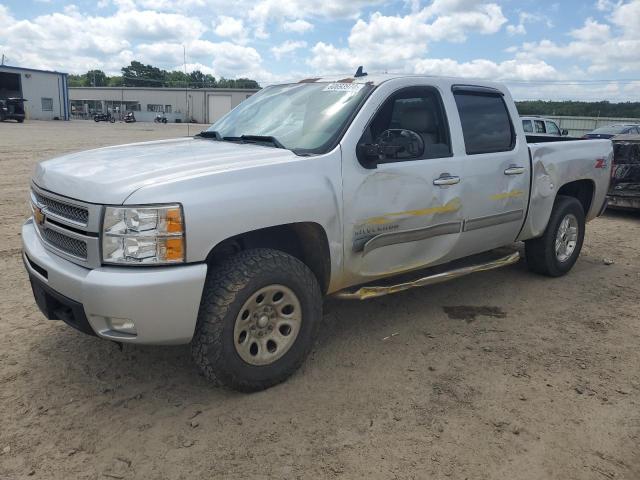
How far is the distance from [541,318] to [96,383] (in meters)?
3.54

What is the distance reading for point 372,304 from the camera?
15.6ft

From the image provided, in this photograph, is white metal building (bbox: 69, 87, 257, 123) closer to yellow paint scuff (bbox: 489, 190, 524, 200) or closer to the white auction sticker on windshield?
yellow paint scuff (bbox: 489, 190, 524, 200)

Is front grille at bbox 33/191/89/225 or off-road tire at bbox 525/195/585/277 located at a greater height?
front grille at bbox 33/191/89/225

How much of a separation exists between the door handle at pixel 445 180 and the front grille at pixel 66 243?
7.99ft

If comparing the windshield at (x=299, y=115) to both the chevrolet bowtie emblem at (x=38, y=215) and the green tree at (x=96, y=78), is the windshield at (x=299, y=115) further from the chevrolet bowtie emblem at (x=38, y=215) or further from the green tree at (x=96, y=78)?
the green tree at (x=96, y=78)

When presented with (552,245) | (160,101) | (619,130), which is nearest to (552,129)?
(619,130)

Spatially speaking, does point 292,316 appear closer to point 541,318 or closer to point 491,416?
point 491,416

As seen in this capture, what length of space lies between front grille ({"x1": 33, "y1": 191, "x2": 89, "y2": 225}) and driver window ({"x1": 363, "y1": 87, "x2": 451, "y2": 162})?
1821 millimetres

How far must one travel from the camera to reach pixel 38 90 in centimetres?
4584

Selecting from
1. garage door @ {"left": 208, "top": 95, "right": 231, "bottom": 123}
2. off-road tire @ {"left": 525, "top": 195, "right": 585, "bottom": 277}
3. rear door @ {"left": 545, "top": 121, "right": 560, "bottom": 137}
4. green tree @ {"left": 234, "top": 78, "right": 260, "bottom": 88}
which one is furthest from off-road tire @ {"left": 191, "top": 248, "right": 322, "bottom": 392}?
green tree @ {"left": 234, "top": 78, "right": 260, "bottom": 88}

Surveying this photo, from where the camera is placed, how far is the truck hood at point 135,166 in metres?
2.77

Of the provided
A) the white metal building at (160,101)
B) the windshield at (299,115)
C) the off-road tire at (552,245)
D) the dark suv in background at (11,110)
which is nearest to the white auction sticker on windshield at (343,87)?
the windshield at (299,115)

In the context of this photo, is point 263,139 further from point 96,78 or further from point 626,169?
point 96,78

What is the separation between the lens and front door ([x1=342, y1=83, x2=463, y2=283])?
3.50 m
